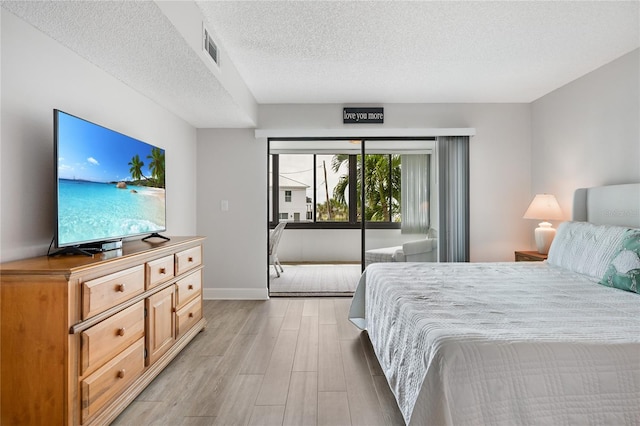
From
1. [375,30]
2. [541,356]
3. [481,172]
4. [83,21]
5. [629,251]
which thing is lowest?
[541,356]

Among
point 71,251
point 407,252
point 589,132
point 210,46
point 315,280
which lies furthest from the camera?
point 315,280

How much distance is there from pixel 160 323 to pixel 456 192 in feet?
12.0

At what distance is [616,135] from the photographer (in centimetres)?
314

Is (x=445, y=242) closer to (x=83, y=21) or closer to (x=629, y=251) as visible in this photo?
(x=629, y=251)

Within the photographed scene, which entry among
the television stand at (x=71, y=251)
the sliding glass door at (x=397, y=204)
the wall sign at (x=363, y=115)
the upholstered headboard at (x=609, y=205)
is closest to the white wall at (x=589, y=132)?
the upholstered headboard at (x=609, y=205)

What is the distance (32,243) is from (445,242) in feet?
13.5

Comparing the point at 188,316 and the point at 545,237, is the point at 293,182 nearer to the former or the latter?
the point at 188,316

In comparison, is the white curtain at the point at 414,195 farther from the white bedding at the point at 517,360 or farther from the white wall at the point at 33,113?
the white wall at the point at 33,113

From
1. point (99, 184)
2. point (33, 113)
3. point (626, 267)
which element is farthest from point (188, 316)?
point (626, 267)

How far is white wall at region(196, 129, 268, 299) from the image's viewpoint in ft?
15.0

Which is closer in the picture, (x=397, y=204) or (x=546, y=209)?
(x=546, y=209)

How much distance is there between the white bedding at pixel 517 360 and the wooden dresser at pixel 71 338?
150 centimetres

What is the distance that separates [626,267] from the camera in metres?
2.28

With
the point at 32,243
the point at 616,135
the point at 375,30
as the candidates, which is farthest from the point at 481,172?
the point at 32,243
